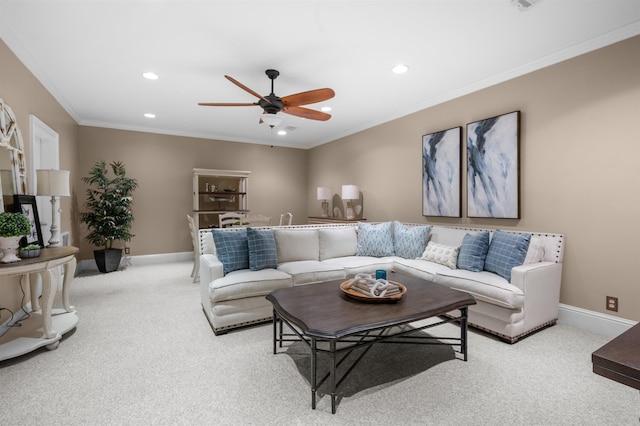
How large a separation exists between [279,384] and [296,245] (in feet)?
5.75

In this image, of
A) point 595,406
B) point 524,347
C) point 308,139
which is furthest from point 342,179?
point 595,406

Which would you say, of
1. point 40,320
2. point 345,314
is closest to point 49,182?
point 40,320

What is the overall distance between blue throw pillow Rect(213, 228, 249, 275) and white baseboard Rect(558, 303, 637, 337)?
10.4 ft

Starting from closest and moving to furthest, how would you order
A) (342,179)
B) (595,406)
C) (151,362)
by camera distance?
(595,406)
(151,362)
(342,179)

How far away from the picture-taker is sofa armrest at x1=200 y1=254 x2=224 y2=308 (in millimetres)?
2914

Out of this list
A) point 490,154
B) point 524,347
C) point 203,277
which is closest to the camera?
point 524,347

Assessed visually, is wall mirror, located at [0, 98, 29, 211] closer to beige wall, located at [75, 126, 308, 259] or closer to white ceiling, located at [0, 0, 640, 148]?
white ceiling, located at [0, 0, 640, 148]

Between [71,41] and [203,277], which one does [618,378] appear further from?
[71,41]

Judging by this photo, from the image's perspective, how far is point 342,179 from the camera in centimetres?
633

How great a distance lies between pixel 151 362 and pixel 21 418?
72cm

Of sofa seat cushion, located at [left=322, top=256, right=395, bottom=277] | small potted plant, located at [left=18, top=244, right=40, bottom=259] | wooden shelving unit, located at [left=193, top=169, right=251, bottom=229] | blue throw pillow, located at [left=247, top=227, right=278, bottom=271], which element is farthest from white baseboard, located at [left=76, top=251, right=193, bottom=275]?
sofa seat cushion, located at [left=322, top=256, right=395, bottom=277]

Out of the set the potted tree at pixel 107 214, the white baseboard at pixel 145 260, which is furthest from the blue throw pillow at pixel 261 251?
the white baseboard at pixel 145 260

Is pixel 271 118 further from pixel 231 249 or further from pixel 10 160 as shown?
pixel 10 160

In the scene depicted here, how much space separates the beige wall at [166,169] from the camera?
561 centimetres
